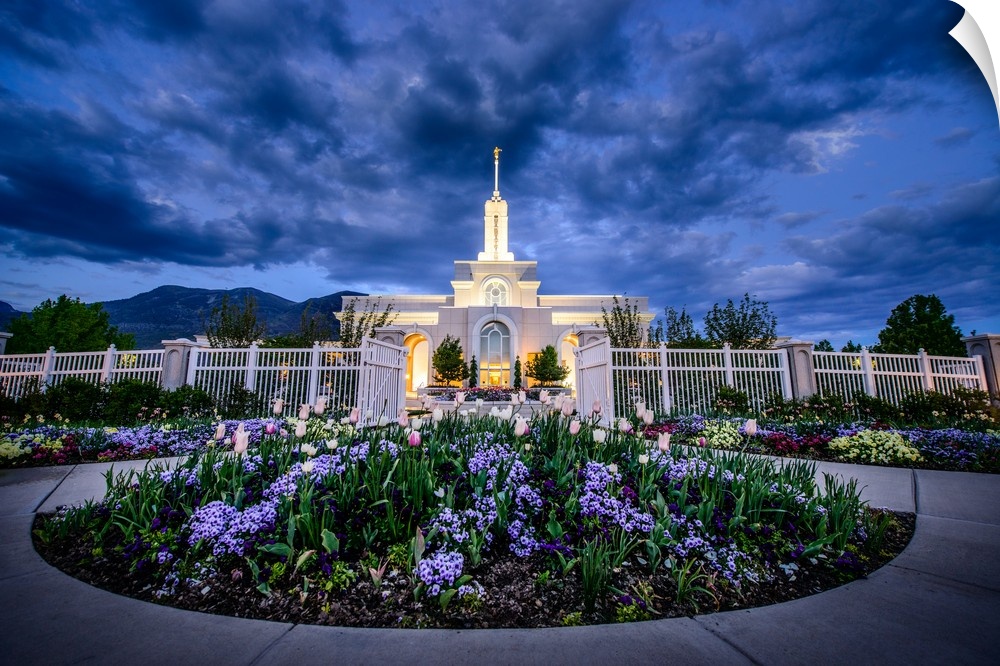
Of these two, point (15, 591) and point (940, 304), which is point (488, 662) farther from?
point (940, 304)

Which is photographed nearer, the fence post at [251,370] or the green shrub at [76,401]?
the green shrub at [76,401]

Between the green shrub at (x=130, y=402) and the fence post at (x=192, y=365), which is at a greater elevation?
the fence post at (x=192, y=365)

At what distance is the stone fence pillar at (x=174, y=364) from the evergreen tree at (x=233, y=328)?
4972 millimetres

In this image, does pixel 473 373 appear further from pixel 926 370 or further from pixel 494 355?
pixel 926 370

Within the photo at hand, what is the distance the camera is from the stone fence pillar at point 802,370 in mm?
10250

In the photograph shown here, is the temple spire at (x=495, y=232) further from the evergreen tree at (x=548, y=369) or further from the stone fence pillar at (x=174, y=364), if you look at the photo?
the stone fence pillar at (x=174, y=364)

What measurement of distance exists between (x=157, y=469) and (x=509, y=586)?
2.82 metres

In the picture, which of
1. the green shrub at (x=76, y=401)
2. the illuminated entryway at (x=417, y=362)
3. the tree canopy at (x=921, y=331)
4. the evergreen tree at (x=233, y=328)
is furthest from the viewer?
the illuminated entryway at (x=417, y=362)

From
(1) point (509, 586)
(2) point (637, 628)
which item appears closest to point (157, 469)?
(1) point (509, 586)

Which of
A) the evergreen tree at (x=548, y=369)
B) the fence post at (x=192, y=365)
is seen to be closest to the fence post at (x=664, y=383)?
the evergreen tree at (x=548, y=369)

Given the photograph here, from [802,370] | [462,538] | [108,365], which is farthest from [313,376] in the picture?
[802,370]

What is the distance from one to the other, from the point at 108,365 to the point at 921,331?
3274cm

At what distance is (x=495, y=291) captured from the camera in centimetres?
2825

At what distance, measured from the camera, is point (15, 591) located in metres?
1.94
